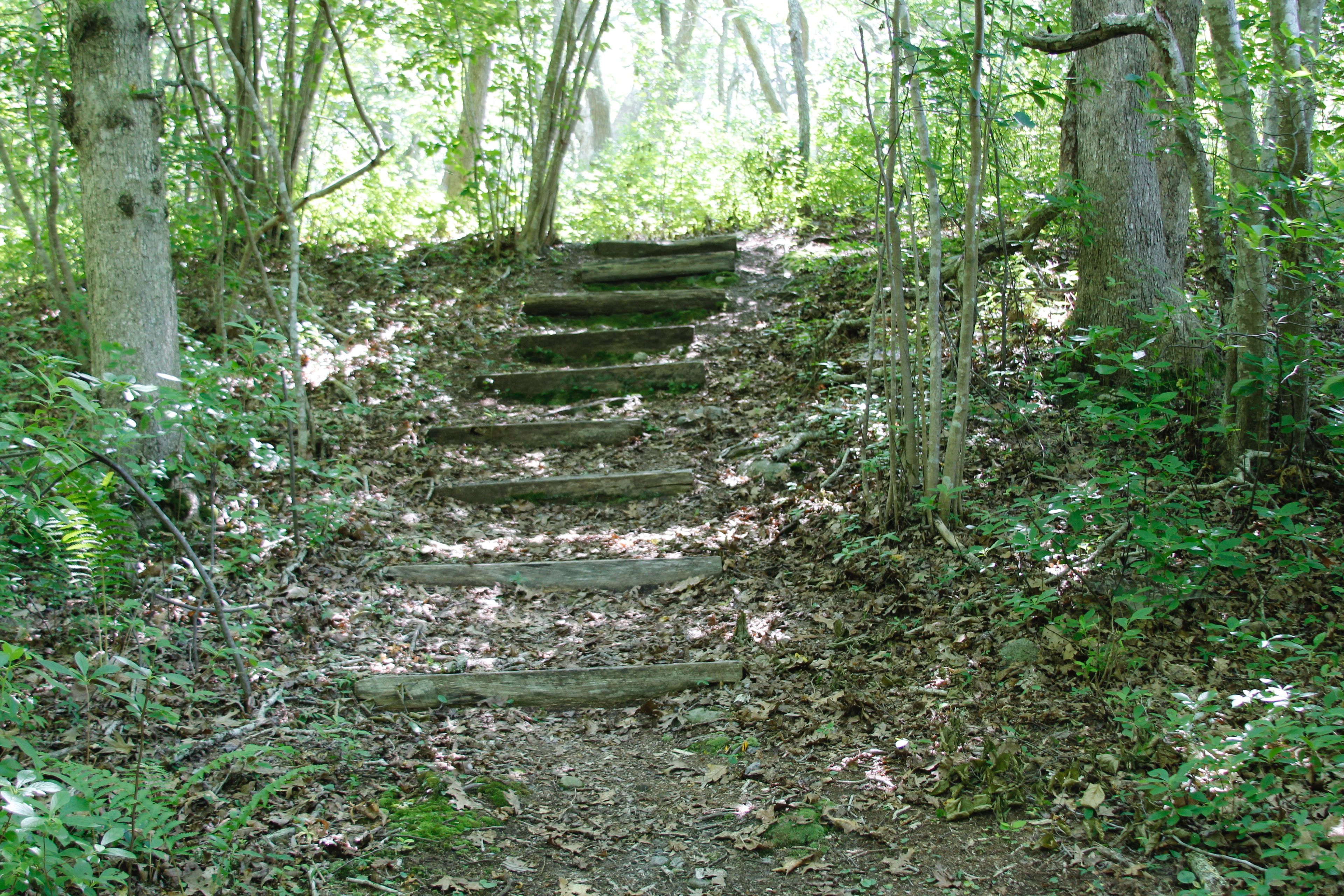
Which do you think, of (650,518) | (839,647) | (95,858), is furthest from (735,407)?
(95,858)

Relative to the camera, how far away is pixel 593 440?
256 inches

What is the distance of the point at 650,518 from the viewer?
17.5 feet

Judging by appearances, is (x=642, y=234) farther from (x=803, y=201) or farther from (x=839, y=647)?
(x=839, y=647)

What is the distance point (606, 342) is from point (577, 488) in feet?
7.98

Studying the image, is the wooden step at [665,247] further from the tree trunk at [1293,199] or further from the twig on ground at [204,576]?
the twig on ground at [204,576]

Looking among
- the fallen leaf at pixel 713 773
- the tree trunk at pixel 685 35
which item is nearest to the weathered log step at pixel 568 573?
the fallen leaf at pixel 713 773

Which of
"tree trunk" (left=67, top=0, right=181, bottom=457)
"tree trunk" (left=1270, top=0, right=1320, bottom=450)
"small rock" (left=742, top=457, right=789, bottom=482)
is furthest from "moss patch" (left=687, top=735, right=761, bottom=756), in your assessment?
"tree trunk" (left=67, top=0, right=181, bottom=457)

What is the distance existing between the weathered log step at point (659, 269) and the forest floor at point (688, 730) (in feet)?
12.0

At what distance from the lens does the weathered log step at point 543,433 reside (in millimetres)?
6480

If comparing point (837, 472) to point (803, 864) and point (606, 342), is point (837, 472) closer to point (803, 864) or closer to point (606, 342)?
point (803, 864)

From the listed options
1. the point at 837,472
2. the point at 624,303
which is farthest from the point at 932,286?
the point at 624,303

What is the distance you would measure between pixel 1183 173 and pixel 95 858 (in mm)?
6137

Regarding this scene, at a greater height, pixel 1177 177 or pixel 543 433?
pixel 1177 177

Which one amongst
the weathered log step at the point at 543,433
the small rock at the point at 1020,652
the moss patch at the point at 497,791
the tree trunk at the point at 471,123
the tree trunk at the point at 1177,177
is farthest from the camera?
the tree trunk at the point at 471,123
